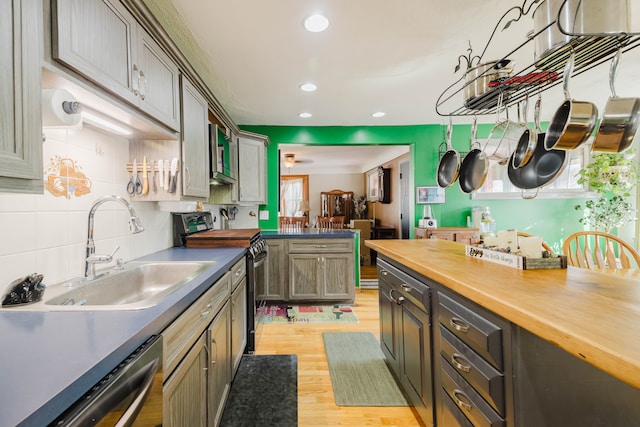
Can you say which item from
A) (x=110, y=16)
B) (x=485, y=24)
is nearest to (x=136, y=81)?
(x=110, y=16)

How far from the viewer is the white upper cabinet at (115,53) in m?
0.89

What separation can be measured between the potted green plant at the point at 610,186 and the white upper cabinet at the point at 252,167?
4.17 m

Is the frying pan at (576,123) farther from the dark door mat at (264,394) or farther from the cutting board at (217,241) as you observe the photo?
the cutting board at (217,241)

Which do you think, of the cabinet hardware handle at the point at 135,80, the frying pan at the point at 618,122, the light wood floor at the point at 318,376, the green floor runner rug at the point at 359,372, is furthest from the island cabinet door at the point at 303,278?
the frying pan at the point at 618,122

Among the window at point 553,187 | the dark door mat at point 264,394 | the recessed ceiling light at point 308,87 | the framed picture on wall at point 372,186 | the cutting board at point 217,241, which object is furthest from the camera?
the framed picture on wall at point 372,186

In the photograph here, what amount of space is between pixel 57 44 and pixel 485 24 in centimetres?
223

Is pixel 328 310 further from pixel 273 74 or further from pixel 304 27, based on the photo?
pixel 304 27

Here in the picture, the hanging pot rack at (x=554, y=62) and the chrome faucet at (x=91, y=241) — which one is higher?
the hanging pot rack at (x=554, y=62)

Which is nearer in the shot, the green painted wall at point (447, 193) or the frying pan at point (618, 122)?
the frying pan at point (618, 122)

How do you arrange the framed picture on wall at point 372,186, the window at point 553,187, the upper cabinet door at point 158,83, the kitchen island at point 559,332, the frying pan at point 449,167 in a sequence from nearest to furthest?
1. the kitchen island at point 559,332
2. the upper cabinet door at point 158,83
3. the frying pan at point 449,167
4. the window at point 553,187
5. the framed picture on wall at point 372,186

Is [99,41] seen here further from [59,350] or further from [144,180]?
[59,350]

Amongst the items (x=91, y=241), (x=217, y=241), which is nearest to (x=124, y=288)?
(x=91, y=241)

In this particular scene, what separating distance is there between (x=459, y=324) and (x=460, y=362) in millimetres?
152

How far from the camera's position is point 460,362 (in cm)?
110
